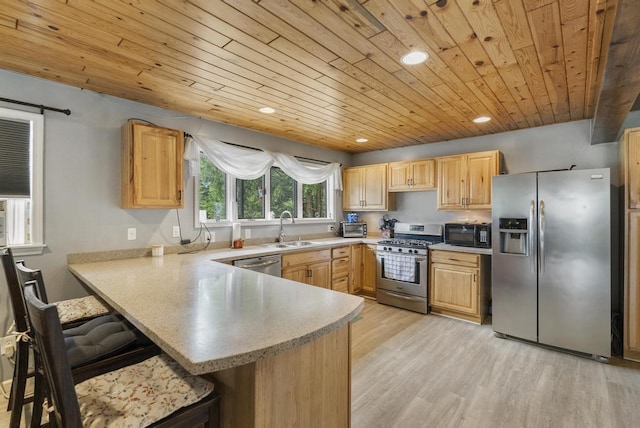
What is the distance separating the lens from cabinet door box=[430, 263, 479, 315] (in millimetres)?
3633

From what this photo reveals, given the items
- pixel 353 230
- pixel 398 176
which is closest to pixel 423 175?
pixel 398 176

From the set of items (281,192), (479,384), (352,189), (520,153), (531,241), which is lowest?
(479,384)

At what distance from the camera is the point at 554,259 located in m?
2.97

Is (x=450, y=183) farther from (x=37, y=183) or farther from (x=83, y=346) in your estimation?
(x=37, y=183)

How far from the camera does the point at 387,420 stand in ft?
6.49

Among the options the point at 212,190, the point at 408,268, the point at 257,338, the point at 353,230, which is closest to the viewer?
the point at 257,338

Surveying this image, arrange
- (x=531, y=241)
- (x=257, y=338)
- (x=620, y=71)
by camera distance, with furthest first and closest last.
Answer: (x=531, y=241) → (x=620, y=71) → (x=257, y=338)

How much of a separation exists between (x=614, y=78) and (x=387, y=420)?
8.46ft

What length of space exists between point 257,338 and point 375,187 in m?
4.11

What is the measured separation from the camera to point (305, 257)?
12.5 ft

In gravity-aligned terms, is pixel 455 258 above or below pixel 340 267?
above

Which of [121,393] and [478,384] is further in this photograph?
[478,384]

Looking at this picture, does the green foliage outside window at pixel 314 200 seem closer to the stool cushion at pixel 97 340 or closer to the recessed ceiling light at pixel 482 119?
the recessed ceiling light at pixel 482 119

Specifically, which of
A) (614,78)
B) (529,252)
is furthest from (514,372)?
(614,78)
